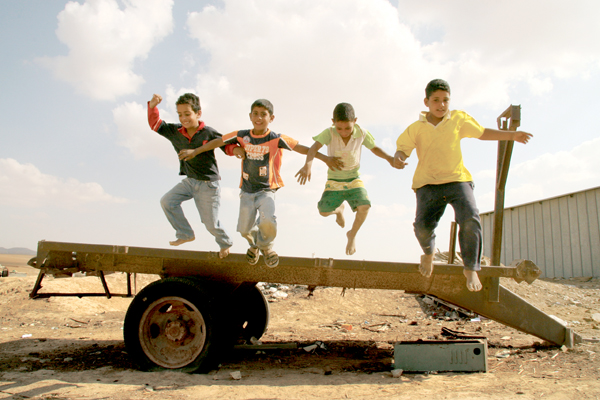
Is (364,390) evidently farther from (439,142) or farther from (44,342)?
(44,342)

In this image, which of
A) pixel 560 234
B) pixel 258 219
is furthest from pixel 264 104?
pixel 560 234

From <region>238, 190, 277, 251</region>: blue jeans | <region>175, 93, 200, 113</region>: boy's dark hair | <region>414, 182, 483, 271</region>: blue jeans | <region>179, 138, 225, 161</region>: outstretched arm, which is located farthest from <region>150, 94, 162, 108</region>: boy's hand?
<region>414, 182, 483, 271</region>: blue jeans

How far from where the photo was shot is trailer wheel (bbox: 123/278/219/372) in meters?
3.34

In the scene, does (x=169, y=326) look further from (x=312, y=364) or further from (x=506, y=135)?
(x=506, y=135)

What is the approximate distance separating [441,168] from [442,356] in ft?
5.65

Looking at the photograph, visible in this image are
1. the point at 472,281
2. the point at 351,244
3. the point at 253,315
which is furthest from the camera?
the point at 253,315

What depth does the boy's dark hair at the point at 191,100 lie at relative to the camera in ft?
13.1

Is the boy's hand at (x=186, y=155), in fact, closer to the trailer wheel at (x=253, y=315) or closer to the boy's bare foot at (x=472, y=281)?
the trailer wheel at (x=253, y=315)

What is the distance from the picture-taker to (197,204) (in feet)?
13.0

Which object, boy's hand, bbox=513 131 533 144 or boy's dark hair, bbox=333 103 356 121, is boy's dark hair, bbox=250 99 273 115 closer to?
boy's dark hair, bbox=333 103 356 121

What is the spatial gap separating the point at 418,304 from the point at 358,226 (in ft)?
15.1

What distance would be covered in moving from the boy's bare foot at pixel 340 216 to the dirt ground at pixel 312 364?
1472 millimetres

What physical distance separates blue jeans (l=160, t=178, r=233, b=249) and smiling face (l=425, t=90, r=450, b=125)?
7.41 ft

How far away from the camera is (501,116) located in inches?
140
